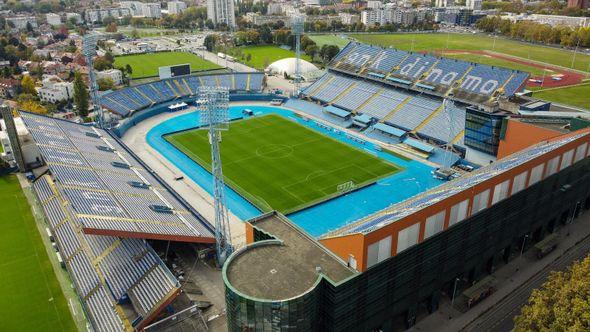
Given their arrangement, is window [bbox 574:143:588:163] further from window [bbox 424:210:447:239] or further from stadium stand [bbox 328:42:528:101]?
window [bbox 424:210:447:239]

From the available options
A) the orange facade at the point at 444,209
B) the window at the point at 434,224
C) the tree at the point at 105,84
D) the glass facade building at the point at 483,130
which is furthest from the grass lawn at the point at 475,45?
the window at the point at 434,224

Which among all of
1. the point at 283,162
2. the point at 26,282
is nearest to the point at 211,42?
the point at 283,162

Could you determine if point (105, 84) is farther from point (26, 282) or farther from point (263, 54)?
point (26, 282)

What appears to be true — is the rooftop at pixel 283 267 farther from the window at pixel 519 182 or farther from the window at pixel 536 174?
the window at pixel 536 174

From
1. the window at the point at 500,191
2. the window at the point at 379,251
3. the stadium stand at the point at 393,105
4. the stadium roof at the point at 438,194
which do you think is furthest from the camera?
the stadium stand at the point at 393,105

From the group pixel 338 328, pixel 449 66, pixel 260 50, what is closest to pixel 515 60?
pixel 449 66

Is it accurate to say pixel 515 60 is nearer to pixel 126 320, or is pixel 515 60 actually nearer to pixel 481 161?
pixel 481 161
